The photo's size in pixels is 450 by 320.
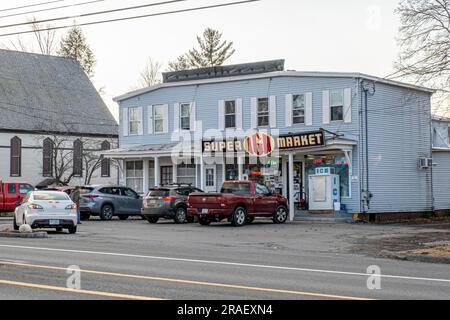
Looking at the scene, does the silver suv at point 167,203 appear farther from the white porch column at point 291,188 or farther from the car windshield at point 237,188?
the white porch column at point 291,188

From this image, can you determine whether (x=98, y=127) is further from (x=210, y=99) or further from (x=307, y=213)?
(x=307, y=213)

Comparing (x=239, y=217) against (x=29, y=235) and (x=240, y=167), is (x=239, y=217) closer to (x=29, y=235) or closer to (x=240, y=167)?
(x=240, y=167)

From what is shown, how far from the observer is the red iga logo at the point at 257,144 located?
3441cm

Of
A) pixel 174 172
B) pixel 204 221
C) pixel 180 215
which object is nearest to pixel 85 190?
pixel 180 215

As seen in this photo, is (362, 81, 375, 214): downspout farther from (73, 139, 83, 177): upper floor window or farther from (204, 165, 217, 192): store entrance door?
(73, 139, 83, 177): upper floor window

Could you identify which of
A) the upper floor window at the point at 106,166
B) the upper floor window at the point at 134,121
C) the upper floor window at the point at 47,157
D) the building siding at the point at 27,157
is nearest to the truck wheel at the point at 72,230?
the upper floor window at the point at 134,121

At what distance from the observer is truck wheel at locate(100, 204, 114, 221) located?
34062 mm

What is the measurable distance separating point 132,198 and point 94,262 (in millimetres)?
20467

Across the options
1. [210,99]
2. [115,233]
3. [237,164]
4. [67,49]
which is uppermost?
[67,49]

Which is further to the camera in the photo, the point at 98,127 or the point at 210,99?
the point at 98,127

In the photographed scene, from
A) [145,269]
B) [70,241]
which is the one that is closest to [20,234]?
[70,241]

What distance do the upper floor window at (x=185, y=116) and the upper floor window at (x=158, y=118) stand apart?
138 cm

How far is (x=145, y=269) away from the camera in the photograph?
13.6 m

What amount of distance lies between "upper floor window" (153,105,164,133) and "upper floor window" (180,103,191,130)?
4.52 feet
